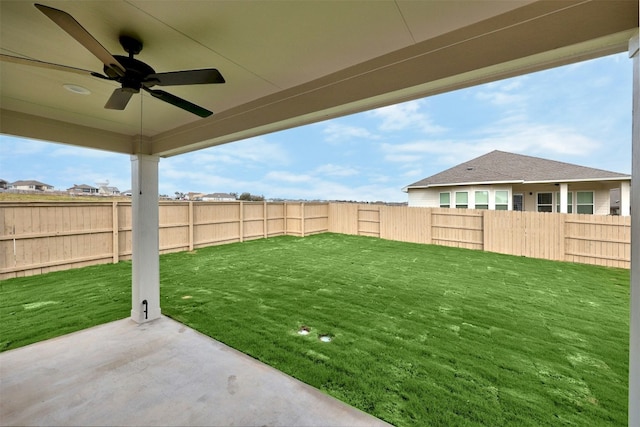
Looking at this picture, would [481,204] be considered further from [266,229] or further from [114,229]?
[114,229]

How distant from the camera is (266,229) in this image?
1005 centimetres

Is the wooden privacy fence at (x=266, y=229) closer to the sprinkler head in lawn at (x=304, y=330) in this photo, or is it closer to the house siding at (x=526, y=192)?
the house siding at (x=526, y=192)

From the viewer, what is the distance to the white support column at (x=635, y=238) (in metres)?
1.07

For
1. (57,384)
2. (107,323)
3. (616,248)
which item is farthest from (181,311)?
(616,248)

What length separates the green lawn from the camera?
195 centimetres

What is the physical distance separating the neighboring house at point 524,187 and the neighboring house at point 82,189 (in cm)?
1099

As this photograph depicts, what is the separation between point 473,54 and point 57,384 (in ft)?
12.3

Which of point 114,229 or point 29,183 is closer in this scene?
point 29,183

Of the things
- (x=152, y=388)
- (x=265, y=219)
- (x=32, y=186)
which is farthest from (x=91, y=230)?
(x=152, y=388)

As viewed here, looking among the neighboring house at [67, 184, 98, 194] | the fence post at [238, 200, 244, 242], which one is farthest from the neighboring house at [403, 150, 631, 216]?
the neighboring house at [67, 184, 98, 194]

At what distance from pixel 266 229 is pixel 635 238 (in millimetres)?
9593

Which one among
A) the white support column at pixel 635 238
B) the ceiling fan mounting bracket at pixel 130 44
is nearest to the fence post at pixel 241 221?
the ceiling fan mounting bracket at pixel 130 44

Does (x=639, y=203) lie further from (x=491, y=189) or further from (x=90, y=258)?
(x=491, y=189)

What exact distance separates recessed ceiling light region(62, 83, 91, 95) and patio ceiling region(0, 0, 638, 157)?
43 millimetres
